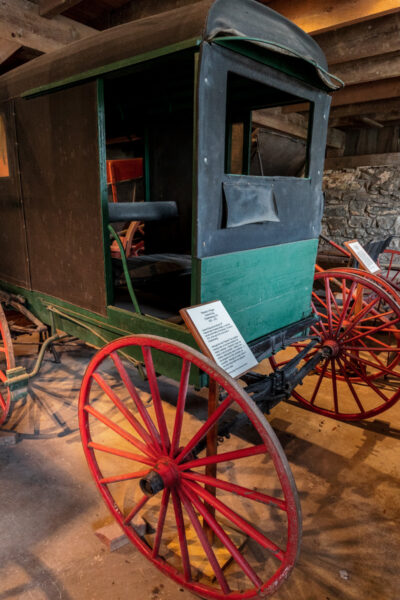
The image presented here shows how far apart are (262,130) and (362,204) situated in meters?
3.36

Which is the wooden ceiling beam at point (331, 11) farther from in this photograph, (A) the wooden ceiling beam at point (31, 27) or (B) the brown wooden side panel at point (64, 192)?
(B) the brown wooden side panel at point (64, 192)

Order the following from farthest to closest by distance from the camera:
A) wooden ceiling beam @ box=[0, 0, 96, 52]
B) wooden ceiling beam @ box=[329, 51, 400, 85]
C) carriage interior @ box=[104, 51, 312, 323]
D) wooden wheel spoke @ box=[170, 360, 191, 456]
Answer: wooden ceiling beam @ box=[329, 51, 400, 85], wooden ceiling beam @ box=[0, 0, 96, 52], carriage interior @ box=[104, 51, 312, 323], wooden wheel spoke @ box=[170, 360, 191, 456]

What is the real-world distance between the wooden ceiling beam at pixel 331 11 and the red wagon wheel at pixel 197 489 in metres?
2.79

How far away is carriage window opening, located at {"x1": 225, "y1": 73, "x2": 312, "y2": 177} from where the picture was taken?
2764 millimetres

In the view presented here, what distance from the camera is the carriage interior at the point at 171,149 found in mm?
2633

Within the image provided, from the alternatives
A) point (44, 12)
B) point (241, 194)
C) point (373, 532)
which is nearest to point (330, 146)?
point (44, 12)

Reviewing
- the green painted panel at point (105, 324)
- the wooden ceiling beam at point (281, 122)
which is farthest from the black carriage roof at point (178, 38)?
the wooden ceiling beam at point (281, 122)

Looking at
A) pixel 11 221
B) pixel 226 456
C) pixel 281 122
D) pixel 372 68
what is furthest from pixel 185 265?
pixel 281 122

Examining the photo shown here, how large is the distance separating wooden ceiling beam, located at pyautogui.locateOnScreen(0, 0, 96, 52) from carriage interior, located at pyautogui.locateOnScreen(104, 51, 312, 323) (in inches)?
26.6

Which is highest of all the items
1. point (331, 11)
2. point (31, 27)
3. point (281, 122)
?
point (331, 11)

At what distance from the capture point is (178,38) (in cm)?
167

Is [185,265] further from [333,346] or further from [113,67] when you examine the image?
[113,67]

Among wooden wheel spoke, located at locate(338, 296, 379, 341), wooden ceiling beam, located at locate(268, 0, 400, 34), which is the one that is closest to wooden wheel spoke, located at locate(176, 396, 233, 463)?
wooden wheel spoke, located at locate(338, 296, 379, 341)

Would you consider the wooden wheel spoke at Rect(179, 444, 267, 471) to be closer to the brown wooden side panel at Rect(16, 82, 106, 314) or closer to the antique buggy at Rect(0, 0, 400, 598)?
the antique buggy at Rect(0, 0, 400, 598)
